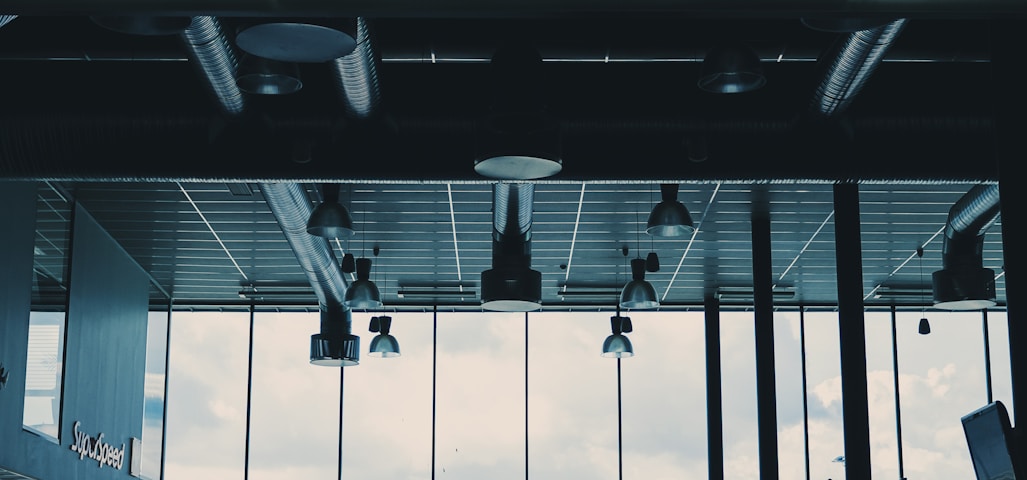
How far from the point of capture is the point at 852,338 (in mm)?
11195

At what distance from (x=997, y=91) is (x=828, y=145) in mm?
1804

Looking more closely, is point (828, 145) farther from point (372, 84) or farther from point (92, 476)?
point (92, 476)

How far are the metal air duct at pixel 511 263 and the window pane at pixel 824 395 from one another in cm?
884

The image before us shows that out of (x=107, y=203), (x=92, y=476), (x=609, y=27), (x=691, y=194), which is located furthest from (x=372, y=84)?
(x=92, y=476)

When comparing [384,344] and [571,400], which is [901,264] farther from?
[384,344]

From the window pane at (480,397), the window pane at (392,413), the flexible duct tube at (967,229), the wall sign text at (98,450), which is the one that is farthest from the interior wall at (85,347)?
the flexible duct tube at (967,229)

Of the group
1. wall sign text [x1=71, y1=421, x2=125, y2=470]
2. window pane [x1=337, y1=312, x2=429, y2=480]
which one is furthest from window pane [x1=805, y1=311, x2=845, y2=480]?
wall sign text [x1=71, y1=421, x2=125, y2=470]

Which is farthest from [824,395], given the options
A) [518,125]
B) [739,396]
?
[518,125]

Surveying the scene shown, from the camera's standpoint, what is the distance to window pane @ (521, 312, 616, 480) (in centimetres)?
1853

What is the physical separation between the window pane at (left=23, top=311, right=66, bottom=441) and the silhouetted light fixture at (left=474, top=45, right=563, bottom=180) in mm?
6364

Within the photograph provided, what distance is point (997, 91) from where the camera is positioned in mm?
6906

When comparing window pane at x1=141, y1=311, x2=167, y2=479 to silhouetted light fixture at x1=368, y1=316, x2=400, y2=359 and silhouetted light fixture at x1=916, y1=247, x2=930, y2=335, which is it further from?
silhouetted light fixture at x1=916, y1=247, x2=930, y2=335

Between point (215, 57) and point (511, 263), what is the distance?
13.9ft

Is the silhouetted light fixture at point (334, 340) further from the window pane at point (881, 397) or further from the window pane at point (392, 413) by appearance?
the window pane at point (881, 397)
